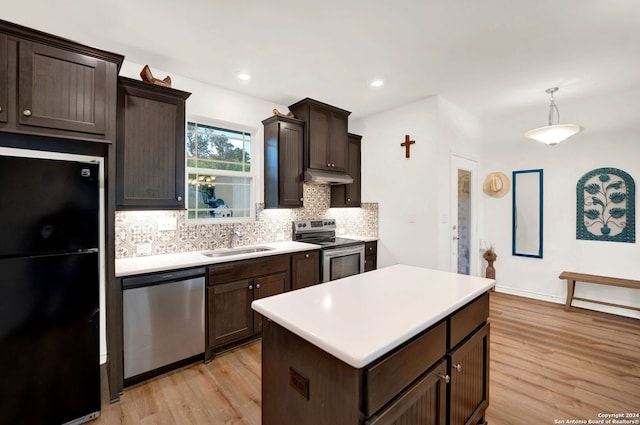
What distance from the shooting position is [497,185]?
444 centimetres

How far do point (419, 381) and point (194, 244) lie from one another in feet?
8.45

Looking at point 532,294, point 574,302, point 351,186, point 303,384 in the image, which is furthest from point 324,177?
point 574,302

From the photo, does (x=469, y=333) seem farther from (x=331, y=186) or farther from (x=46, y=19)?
(x=46, y=19)

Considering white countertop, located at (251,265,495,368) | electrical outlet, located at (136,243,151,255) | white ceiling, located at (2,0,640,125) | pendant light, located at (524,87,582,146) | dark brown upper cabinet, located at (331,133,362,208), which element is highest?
white ceiling, located at (2,0,640,125)

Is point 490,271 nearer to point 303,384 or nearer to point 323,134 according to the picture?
point 323,134

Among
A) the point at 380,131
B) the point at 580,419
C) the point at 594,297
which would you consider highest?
the point at 380,131

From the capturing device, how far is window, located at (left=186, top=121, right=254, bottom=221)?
312cm

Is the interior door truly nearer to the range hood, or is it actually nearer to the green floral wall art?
the green floral wall art

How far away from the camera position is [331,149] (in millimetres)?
3875

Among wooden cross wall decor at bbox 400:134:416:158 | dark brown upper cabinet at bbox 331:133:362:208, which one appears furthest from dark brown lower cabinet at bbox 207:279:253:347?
wooden cross wall decor at bbox 400:134:416:158

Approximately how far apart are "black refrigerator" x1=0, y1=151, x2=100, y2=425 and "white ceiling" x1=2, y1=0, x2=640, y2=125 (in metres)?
1.22

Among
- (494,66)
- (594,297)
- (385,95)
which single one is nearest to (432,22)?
(494,66)

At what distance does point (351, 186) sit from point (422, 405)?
3.33 m

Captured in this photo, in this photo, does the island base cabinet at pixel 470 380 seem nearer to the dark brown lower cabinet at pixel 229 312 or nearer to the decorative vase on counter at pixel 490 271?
the dark brown lower cabinet at pixel 229 312
